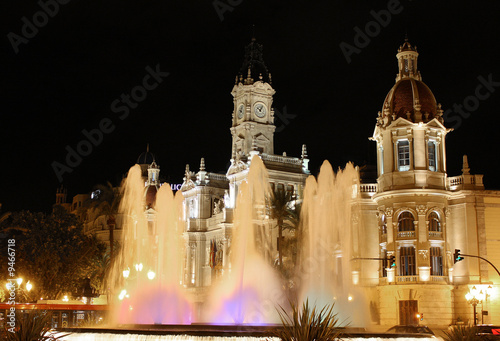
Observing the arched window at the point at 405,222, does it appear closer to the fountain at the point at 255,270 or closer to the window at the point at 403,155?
the window at the point at 403,155

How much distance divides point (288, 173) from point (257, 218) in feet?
31.7

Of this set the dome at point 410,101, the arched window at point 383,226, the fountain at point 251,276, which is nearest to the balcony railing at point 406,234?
the arched window at point 383,226

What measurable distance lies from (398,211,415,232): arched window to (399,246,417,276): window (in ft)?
4.95

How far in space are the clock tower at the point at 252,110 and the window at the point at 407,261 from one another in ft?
97.1

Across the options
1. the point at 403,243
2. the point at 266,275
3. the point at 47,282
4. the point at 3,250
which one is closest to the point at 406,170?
the point at 403,243

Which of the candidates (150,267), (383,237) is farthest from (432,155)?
(150,267)

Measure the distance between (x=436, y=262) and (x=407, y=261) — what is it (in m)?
2.24

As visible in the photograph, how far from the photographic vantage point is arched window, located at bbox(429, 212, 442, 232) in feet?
173

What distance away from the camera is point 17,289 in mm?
52656

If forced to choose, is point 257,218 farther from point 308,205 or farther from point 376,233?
point 376,233

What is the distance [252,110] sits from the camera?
81.0 metres

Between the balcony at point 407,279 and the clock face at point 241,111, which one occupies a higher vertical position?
the clock face at point 241,111

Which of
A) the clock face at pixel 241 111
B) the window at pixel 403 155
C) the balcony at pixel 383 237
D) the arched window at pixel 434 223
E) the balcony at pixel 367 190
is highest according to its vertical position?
the clock face at pixel 241 111

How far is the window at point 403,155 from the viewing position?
54219mm
